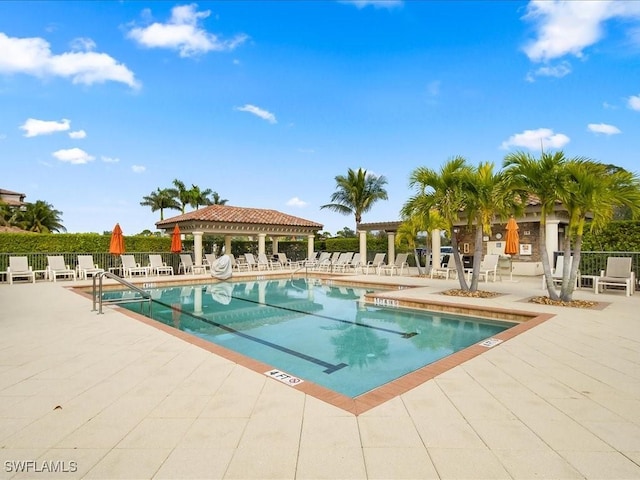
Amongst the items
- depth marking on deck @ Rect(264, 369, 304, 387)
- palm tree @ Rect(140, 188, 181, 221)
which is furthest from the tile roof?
palm tree @ Rect(140, 188, 181, 221)

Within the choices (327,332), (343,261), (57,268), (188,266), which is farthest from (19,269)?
(343,261)

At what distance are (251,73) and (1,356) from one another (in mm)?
17839

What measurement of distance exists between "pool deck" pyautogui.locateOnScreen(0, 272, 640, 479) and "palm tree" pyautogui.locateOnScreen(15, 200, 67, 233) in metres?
44.0

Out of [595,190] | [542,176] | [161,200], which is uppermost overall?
[161,200]

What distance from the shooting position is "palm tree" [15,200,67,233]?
39812mm

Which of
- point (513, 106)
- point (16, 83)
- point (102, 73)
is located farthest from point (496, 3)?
point (16, 83)

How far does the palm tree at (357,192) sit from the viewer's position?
3097 centimetres

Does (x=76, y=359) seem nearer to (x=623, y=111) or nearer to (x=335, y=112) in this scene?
(x=335, y=112)

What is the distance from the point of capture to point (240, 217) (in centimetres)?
2250

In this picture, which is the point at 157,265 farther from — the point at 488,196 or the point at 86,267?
the point at 488,196

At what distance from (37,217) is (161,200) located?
1294cm

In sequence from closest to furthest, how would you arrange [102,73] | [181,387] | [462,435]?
[462,435]
[181,387]
[102,73]

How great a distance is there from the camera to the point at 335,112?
24.0 m

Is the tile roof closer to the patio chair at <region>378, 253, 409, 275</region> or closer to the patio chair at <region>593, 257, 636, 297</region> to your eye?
the patio chair at <region>378, 253, 409, 275</region>
